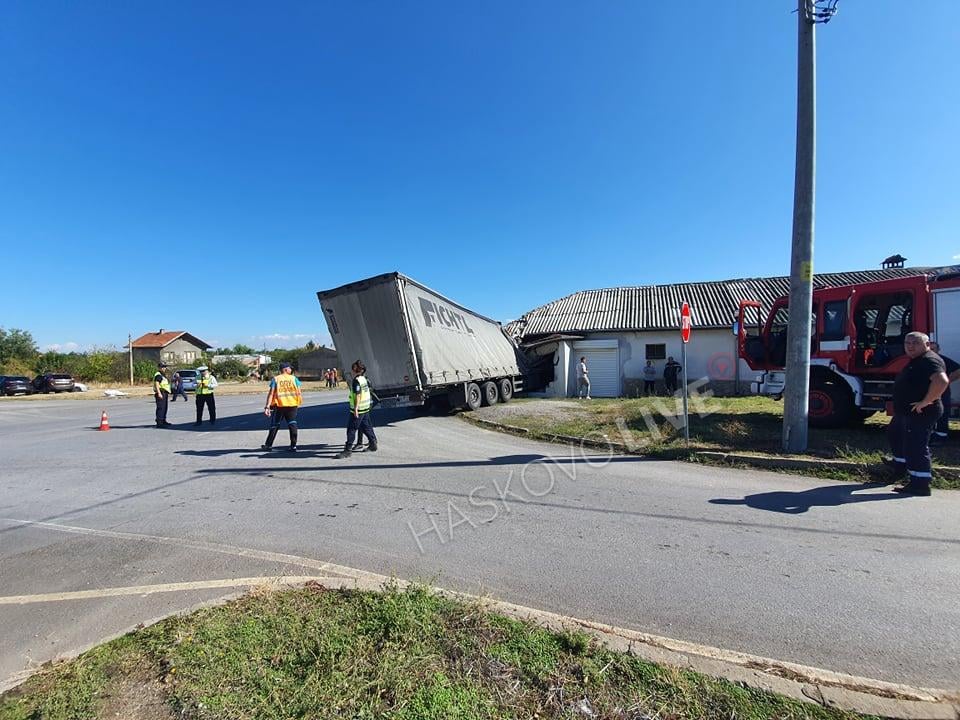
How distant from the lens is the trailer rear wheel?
45.4 feet

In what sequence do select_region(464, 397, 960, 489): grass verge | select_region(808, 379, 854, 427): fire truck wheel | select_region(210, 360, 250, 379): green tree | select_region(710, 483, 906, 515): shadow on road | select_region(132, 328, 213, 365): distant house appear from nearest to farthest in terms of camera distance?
select_region(710, 483, 906, 515): shadow on road
select_region(464, 397, 960, 489): grass verge
select_region(808, 379, 854, 427): fire truck wheel
select_region(210, 360, 250, 379): green tree
select_region(132, 328, 213, 365): distant house

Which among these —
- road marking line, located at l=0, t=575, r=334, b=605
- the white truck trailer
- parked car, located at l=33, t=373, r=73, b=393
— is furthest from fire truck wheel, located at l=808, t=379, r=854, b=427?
parked car, located at l=33, t=373, r=73, b=393

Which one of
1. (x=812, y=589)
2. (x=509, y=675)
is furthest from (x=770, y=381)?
(x=509, y=675)

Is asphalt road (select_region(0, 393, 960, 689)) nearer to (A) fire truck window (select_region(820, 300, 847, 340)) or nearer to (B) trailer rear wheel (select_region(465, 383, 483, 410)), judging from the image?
(A) fire truck window (select_region(820, 300, 847, 340))

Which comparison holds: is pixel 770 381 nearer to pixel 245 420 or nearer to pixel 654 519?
pixel 654 519

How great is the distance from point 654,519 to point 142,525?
529cm

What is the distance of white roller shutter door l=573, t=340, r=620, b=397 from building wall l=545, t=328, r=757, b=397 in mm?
200

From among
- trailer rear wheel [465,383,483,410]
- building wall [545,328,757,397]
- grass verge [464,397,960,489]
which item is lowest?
grass verge [464,397,960,489]

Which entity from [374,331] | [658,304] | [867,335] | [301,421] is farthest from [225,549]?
[658,304]

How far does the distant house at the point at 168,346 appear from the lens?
69.6 meters

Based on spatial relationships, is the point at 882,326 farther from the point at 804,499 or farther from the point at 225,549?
the point at 225,549

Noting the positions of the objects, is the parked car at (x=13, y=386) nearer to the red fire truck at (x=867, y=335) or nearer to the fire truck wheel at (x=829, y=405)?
the red fire truck at (x=867, y=335)

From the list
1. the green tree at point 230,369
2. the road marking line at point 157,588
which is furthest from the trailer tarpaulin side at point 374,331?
the green tree at point 230,369

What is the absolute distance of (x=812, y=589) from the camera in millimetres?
3320
